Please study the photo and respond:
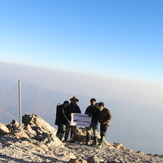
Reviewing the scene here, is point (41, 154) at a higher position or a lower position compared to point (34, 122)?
higher

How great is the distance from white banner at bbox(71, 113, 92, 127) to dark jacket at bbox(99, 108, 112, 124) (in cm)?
71

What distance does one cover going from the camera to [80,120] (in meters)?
11.8

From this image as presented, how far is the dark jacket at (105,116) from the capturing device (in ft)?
37.1

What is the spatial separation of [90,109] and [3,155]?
600 centimetres

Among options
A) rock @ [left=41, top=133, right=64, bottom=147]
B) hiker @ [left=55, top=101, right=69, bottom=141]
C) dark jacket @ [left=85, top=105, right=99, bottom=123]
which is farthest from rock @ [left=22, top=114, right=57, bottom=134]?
dark jacket @ [left=85, top=105, right=99, bottom=123]

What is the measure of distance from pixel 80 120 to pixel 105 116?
1648 millimetres

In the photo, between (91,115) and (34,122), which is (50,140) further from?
(34,122)

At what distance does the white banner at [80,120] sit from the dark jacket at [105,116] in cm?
71

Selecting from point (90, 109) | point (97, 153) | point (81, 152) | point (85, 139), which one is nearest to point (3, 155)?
point (81, 152)

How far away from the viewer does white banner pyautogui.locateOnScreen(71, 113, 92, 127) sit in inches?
461

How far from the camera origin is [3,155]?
23.4ft

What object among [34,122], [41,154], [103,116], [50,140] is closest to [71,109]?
[103,116]

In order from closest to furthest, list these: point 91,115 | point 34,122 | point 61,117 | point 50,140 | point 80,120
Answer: point 50,140 → point 91,115 → point 80,120 → point 61,117 → point 34,122

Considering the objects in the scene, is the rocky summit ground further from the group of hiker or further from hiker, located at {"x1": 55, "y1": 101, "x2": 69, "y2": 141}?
hiker, located at {"x1": 55, "y1": 101, "x2": 69, "y2": 141}
